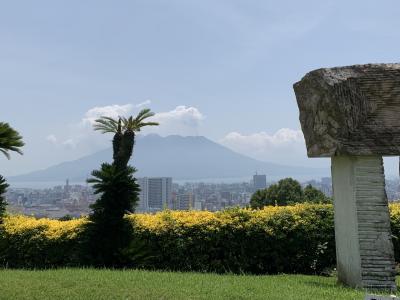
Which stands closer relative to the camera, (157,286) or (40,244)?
(157,286)

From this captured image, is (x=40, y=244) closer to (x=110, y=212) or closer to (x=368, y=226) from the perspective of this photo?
(x=110, y=212)

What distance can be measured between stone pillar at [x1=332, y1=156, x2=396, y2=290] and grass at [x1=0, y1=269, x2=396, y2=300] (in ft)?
1.90

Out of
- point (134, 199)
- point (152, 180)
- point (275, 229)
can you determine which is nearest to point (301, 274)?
point (275, 229)

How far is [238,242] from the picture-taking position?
11.5m

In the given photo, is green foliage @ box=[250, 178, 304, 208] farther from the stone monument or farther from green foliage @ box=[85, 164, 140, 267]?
the stone monument

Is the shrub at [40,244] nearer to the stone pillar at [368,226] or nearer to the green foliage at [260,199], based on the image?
the stone pillar at [368,226]

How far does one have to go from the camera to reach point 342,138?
8.82m

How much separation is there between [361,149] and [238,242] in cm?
411

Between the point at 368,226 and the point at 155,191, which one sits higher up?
the point at 155,191

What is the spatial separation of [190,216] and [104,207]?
2216mm

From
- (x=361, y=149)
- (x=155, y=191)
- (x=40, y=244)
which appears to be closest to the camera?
(x=361, y=149)

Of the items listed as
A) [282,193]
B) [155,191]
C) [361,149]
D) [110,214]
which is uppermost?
[155,191]

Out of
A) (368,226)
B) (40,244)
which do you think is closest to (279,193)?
(40,244)

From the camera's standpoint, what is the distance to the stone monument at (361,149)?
8.73 m
